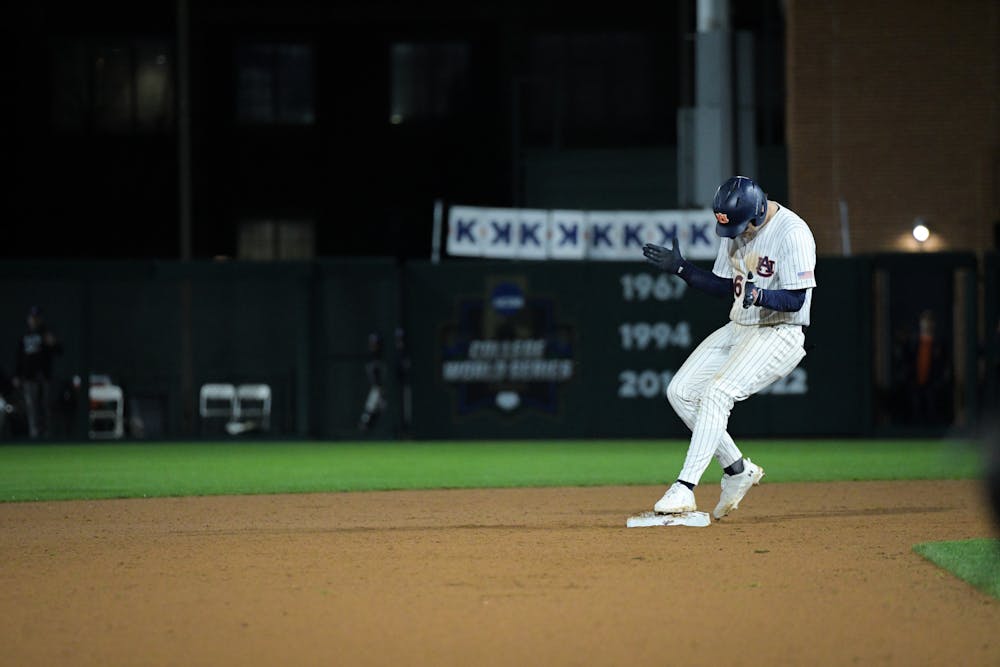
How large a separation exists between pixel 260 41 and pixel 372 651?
1195 inches

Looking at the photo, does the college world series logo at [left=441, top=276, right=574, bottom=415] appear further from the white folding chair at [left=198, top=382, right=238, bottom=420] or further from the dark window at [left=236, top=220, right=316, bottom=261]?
the dark window at [left=236, top=220, right=316, bottom=261]

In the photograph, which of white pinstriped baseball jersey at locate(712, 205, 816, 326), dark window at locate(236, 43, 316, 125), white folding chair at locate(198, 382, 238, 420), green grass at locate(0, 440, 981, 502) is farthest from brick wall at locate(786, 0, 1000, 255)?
white pinstriped baseball jersey at locate(712, 205, 816, 326)

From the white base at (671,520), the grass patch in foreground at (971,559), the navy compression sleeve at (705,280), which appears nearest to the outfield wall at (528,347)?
the navy compression sleeve at (705,280)

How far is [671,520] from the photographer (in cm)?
925

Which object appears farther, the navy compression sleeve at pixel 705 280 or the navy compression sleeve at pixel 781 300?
the navy compression sleeve at pixel 705 280

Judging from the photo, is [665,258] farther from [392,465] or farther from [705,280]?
[392,465]

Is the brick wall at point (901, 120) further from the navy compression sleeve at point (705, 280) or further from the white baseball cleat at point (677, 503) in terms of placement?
the white baseball cleat at point (677, 503)

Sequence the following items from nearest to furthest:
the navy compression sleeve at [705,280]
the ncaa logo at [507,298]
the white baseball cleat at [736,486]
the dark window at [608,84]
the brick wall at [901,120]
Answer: the navy compression sleeve at [705,280] → the white baseball cleat at [736,486] → the ncaa logo at [507,298] → the brick wall at [901,120] → the dark window at [608,84]

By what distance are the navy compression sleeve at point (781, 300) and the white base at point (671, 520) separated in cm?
138

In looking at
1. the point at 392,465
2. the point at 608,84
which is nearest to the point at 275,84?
the point at 608,84

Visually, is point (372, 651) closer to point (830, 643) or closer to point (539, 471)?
point (830, 643)

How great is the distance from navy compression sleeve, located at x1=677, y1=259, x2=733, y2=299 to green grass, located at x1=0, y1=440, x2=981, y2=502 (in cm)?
408

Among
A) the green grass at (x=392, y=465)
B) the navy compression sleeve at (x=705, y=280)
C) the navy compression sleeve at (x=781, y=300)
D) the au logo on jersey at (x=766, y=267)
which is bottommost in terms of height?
the green grass at (x=392, y=465)

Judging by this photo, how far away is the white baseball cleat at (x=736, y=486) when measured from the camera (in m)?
9.47
